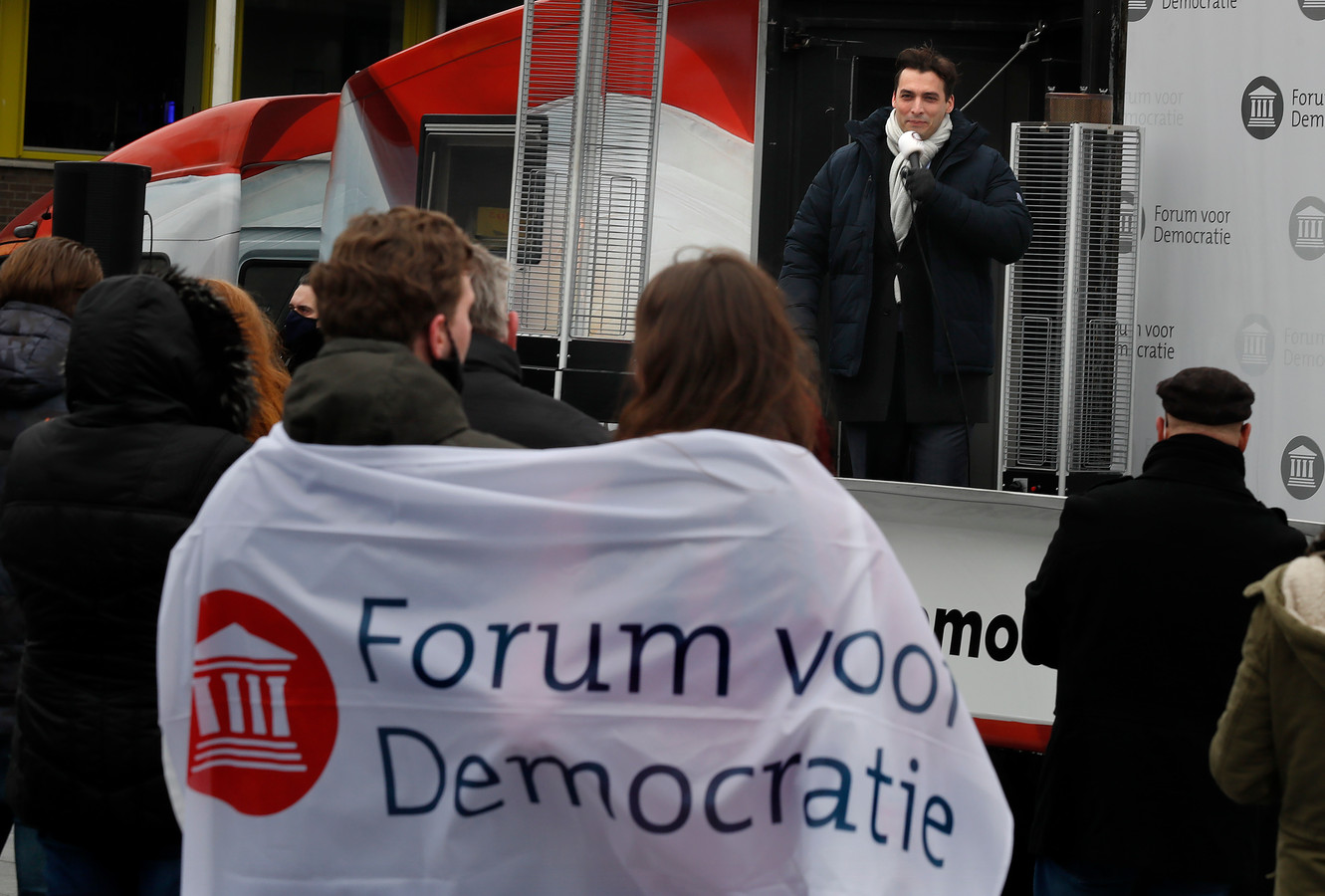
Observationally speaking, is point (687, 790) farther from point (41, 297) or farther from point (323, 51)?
point (323, 51)

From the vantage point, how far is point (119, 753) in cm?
292

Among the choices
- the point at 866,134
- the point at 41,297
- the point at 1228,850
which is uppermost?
the point at 866,134

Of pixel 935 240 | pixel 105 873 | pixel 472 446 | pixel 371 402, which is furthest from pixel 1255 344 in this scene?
pixel 105 873

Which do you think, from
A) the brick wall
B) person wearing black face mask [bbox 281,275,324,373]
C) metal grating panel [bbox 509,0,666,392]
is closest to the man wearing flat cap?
metal grating panel [bbox 509,0,666,392]

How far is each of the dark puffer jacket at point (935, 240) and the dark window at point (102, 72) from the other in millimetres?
14257

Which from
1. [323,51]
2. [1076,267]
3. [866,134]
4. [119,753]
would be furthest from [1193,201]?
[323,51]

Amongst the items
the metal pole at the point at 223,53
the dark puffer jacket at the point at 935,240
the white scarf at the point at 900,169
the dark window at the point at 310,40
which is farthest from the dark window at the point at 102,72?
the white scarf at the point at 900,169

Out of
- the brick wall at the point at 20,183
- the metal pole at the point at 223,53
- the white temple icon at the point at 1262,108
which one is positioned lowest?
the white temple icon at the point at 1262,108

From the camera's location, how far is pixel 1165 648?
3.53m

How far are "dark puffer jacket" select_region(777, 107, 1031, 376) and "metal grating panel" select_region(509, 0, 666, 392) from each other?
0.63m

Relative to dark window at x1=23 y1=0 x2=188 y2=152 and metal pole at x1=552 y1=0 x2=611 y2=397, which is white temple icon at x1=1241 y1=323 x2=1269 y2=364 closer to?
metal pole at x1=552 y1=0 x2=611 y2=397

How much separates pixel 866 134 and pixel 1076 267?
897mm

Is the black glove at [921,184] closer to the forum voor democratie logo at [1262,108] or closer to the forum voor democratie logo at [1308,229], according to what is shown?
the forum voor democratie logo at [1262,108]

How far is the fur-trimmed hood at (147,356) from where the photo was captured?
2.98m
